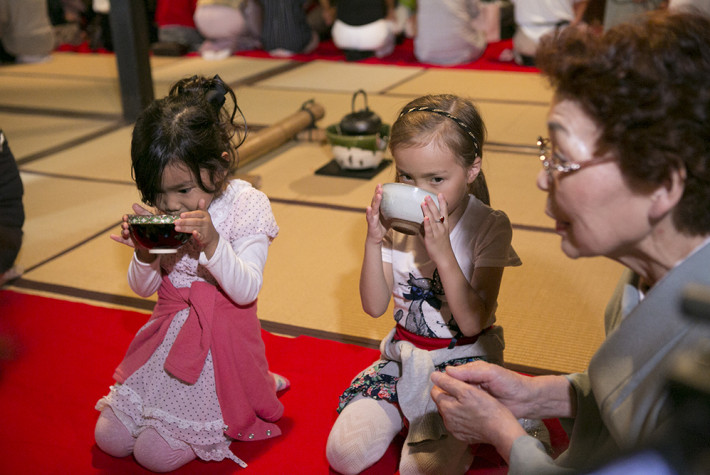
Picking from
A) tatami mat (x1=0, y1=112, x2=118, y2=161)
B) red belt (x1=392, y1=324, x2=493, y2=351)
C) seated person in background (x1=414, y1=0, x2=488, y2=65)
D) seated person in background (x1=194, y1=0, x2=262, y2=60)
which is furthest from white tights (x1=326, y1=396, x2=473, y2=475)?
seated person in background (x1=194, y1=0, x2=262, y2=60)

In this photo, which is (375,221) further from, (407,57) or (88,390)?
(407,57)

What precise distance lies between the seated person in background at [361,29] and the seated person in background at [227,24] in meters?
0.87

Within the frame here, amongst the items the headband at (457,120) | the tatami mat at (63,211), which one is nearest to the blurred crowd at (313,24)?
the tatami mat at (63,211)

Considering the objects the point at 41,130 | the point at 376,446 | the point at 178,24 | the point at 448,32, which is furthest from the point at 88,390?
the point at 178,24

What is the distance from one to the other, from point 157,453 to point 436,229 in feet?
2.49

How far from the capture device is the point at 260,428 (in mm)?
1662

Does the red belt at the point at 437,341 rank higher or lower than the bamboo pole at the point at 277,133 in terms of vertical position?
higher

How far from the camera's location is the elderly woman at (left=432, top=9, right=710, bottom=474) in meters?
0.90

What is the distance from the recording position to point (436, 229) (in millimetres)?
1383

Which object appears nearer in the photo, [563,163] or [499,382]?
[563,163]

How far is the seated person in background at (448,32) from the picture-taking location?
18.1 ft

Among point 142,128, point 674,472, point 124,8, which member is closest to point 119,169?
point 124,8

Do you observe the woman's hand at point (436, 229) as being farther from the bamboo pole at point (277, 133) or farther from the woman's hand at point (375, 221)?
the bamboo pole at point (277, 133)

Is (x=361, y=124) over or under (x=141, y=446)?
over
